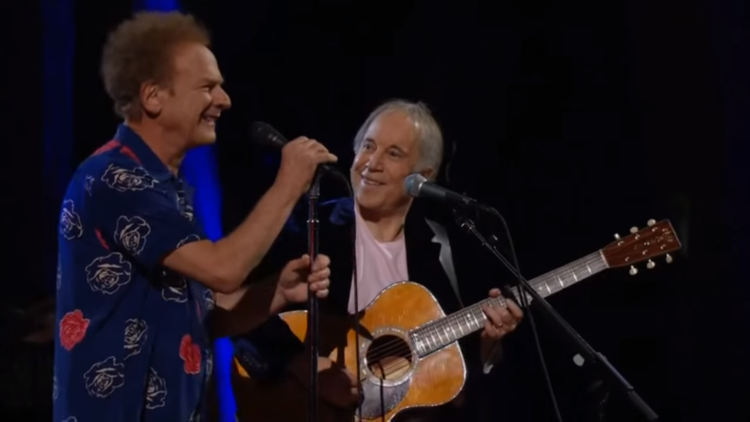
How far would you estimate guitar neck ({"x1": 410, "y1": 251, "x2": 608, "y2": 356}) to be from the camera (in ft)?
8.75

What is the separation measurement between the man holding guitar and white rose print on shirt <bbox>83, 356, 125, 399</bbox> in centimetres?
77

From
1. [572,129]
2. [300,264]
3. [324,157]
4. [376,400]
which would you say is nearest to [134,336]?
[300,264]

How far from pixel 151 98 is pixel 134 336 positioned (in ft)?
1.64

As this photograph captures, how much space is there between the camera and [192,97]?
77.9 inches

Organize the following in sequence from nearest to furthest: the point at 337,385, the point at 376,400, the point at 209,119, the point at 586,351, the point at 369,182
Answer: the point at 209,119 < the point at 586,351 < the point at 337,385 < the point at 376,400 < the point at 369,182

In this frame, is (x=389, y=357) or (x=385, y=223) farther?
(x=385, y=223)

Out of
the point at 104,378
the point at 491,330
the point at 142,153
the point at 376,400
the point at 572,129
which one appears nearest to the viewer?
the point at 104,378

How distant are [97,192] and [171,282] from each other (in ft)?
0.76

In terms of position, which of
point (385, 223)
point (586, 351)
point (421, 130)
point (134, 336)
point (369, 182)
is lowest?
point (586, 351)

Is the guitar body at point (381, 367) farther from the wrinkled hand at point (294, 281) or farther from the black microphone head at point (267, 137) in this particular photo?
the black microphone head at point (267, 137)

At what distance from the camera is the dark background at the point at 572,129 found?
10.7 feet

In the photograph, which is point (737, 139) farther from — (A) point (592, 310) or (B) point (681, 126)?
(A) point (592, 310)

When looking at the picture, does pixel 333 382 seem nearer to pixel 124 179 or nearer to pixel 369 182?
pixel 369 182

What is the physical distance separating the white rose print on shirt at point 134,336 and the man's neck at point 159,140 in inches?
13.4
